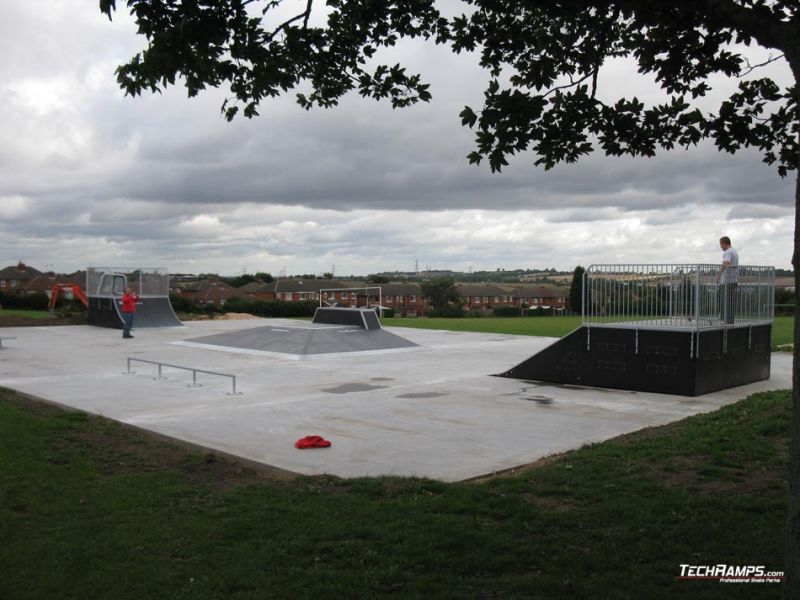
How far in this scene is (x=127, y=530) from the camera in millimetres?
5438

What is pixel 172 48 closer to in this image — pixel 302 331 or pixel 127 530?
pixel 127 530

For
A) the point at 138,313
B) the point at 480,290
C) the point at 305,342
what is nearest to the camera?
the point at 305,342

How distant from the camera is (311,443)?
8.71 m

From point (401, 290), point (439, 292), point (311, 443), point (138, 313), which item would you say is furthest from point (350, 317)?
point (401, 290)

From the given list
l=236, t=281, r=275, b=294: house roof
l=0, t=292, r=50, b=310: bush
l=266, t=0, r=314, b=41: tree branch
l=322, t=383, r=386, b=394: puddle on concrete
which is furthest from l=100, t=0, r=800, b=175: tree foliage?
l=236, t=281, r=275, b=294: house roof

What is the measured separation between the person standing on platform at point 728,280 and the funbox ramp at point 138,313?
23.8 metres

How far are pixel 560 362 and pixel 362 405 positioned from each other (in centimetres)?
485

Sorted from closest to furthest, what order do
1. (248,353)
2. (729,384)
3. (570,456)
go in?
(570,456) < (729,384) < (248,353)

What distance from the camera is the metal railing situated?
535 inches

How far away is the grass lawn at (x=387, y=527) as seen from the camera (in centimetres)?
440

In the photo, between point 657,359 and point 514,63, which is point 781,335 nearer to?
point 657,359

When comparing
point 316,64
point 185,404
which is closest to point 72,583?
point 316,64

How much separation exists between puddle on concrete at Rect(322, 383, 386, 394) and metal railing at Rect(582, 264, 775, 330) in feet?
14.4

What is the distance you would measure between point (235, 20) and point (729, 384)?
12.2 m
